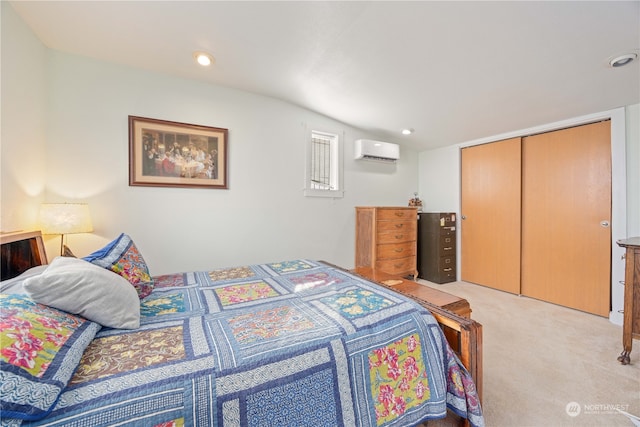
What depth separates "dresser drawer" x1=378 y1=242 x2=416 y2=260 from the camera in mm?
3490

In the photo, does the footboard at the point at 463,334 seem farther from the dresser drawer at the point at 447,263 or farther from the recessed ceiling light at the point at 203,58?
the recessed ceiling light at the point at 203,58

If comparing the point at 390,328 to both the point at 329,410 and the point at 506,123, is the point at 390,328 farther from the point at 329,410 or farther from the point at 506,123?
the point at 506,123

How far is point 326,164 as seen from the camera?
3682 mm

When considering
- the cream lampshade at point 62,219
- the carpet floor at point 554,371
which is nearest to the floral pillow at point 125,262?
the cream lampshade at point 62,219

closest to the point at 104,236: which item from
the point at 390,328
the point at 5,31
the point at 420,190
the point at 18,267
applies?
the point at 18,267

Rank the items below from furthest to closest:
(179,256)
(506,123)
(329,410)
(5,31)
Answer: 1. (506,123)
2. (179,256)
3. (5,31)
4. (329,410)

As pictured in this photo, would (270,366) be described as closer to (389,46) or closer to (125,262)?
(125,262)

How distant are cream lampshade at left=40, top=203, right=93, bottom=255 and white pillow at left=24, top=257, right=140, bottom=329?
44.0 inches

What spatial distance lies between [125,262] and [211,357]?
963 millimetres

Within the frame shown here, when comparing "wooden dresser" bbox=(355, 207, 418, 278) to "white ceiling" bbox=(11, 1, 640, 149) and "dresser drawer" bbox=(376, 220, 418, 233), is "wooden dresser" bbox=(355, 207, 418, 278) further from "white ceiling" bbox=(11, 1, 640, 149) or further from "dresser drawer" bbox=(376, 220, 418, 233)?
"white ceiling" bbox=(11, 1, 640, 149)

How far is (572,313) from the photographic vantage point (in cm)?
280

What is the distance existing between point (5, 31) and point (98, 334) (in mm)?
2127

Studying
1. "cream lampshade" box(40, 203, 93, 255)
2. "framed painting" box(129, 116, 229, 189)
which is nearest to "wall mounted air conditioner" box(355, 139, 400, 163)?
"framed painting" box(129, 116, 229, 189)

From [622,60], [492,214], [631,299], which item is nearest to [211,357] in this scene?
[631,299]
